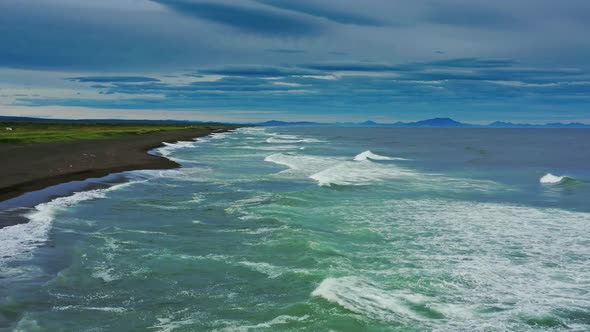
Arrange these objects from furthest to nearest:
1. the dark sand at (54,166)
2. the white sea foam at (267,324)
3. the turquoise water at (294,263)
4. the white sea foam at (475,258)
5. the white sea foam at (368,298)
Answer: the dark sand at (54,166)
the white sea foam at (475,258)
the white sea foam at (368,298)
the turquoise water at (294,263)
the white sea foam at (267,324)

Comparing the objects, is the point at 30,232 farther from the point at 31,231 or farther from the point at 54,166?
the point at 54,166

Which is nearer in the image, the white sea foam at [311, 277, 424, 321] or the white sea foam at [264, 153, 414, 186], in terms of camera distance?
the white sea foam at [311, 277, 424, 321]

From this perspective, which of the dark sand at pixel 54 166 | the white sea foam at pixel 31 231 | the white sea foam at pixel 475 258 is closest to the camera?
the white sea foam at pixel 475 258

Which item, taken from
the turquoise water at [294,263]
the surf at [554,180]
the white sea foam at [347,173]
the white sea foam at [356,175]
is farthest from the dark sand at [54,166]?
the surf at [554,180]

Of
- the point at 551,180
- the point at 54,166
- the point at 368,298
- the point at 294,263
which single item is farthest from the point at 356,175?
the point at 368,298

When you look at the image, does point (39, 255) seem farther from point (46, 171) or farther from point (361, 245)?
point (46, 171)

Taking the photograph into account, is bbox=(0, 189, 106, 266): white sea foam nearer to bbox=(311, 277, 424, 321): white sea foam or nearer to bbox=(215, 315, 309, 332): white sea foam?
bbox=(215, 315, 309, 332): white sea foam

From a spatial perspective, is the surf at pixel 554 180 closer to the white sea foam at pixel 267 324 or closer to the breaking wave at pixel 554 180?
the breaking wave at pixel 554 180

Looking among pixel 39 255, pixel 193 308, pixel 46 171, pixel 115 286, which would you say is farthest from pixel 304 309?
pixel 46 171

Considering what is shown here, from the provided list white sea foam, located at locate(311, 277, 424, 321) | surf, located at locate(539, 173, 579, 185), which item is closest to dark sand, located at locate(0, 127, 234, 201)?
white sea foam, located at locate(311, 277, 424, 321)
